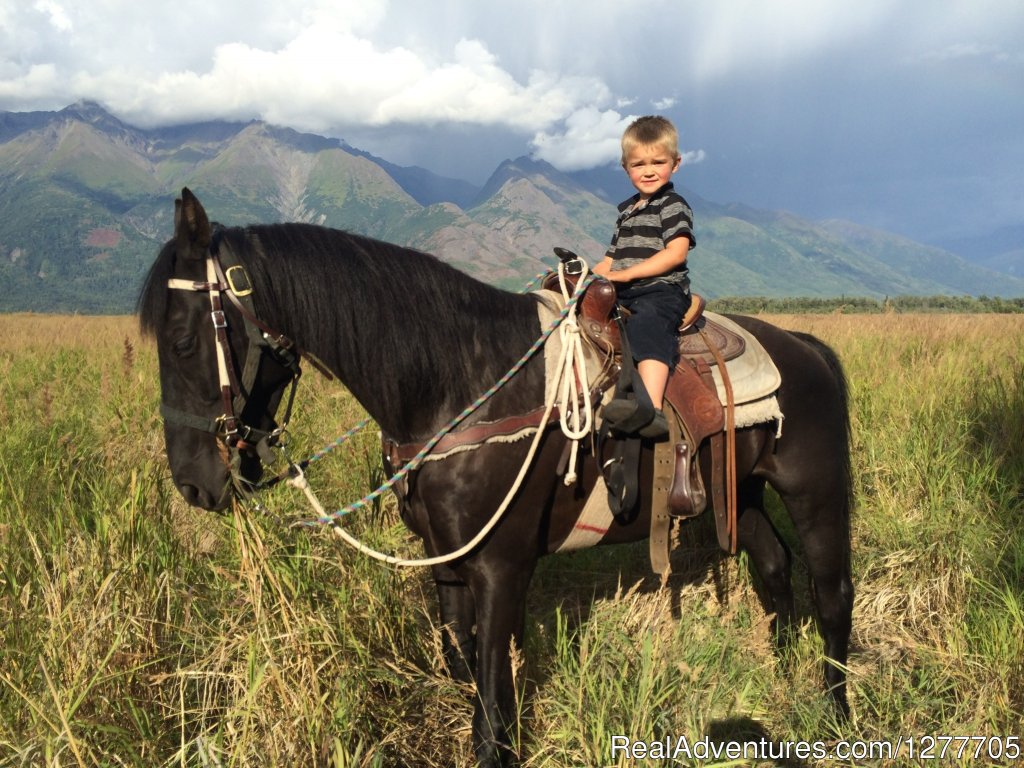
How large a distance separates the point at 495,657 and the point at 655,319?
1531 mm

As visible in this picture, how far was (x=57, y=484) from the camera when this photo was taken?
12.0 ft

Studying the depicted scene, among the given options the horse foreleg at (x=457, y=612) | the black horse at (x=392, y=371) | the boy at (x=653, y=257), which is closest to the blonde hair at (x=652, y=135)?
the boy at (x=653, y=257)

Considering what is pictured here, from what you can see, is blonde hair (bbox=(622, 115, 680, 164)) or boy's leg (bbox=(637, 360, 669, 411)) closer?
boy's leg (bbox=(637, 360, 669, 411))

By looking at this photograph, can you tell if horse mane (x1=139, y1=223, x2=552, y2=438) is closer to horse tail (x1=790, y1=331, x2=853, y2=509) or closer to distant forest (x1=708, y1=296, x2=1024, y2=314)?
horse tail (x1=790, y1=331, x2=853, y2=509)

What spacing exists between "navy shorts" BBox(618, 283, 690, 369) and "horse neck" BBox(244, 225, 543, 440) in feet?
1.60

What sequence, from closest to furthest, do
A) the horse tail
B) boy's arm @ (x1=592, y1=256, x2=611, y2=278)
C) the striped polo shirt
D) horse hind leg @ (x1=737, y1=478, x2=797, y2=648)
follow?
the striped polo shirt → boy's arm @ (x1=592, y1=256, x2=611, y2=278) → the horse tail → horse hind leg @ (x1=737, y1=478, x2=797, y2=648)

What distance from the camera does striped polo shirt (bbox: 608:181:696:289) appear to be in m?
2.66

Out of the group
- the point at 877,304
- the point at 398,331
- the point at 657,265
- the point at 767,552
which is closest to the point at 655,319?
the point at 657,265

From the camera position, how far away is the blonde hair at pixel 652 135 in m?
2.73

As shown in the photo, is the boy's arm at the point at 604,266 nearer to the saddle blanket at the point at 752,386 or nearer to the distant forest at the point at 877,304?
the saddle blanket at the point at 752,386

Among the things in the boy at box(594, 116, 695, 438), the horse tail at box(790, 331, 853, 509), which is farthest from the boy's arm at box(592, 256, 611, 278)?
the horse tail at box(790, 331, 853, 509)

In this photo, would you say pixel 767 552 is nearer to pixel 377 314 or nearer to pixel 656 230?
pixel 656 230

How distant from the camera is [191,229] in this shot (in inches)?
77.9

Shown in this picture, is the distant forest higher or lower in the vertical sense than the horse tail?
lower
